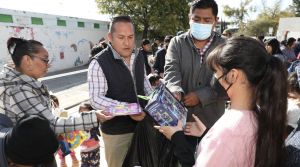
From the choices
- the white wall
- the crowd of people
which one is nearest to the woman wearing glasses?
the crowd of people

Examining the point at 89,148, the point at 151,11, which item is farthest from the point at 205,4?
the point at 151,11

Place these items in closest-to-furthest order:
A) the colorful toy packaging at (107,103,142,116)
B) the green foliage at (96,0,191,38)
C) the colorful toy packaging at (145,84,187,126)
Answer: the colorful toy packaging at (145,84,187,126)
the colorful toy packaging at (107,103,142,116)
the green foliage at (96,0,191,38)

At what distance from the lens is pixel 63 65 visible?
16.0 meters

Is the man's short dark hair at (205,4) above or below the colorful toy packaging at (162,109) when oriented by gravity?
above

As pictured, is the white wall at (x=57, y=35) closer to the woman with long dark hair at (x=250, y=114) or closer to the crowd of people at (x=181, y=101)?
the crowd of people at (x=181, y=101)

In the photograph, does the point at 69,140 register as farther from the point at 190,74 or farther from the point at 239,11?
the point at 239,11

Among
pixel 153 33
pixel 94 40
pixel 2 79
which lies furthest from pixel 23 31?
pixel 153 33

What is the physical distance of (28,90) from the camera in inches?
76.2

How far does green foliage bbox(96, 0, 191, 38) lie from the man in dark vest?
22.4 m

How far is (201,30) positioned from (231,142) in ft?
4.97

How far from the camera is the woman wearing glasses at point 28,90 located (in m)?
1.90

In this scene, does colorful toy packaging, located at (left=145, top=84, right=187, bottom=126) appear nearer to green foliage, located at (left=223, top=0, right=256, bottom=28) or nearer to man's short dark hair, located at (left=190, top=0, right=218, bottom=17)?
man's short dark hair, located at (left=190, top=0, right=218, bottom=17)

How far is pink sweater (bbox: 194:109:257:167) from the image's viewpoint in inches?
51.2

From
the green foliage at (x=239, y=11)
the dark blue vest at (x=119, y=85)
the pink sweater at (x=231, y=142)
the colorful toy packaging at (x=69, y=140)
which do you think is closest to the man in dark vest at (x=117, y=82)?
the dark blue vest at (x=119, y=85)
